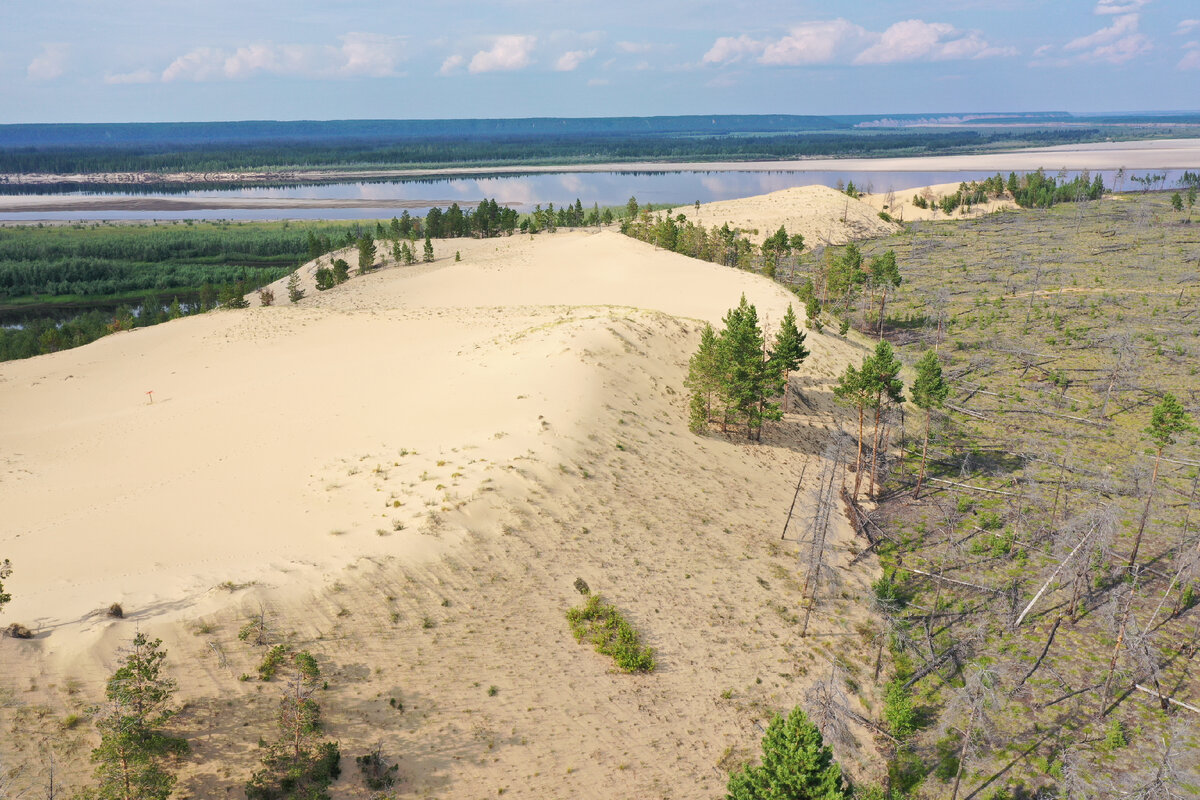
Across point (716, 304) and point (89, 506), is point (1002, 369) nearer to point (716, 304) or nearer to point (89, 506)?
point (716, 304)

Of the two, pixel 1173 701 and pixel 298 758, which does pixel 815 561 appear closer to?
pixel 1173 701

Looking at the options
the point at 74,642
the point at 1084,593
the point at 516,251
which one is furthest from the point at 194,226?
the point at 1084,593

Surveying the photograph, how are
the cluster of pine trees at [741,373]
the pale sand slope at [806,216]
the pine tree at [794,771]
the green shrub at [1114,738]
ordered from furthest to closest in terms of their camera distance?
1. the pale sand slope at [806,216]
2. the cluster of pine trees at [741,373]
3. the green shrub at [1114,738]
4. the pine tree at [794,771]

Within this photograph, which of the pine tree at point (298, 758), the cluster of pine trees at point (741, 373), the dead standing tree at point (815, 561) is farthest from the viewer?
the cluster of pine trees at point (741, 373)

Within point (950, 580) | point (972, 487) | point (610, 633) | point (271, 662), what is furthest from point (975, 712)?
point (271, 662)

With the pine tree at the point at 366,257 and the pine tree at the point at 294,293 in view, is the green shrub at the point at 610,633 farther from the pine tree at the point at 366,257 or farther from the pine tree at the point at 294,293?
the pine tree at the point at 366,257

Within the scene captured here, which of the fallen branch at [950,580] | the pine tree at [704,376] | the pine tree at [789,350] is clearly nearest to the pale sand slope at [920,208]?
the pine tree at [789,350]

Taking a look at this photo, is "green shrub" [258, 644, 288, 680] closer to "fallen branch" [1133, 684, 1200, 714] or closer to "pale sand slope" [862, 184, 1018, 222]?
"fallen branch" [1133, 684, 1200, 714]
